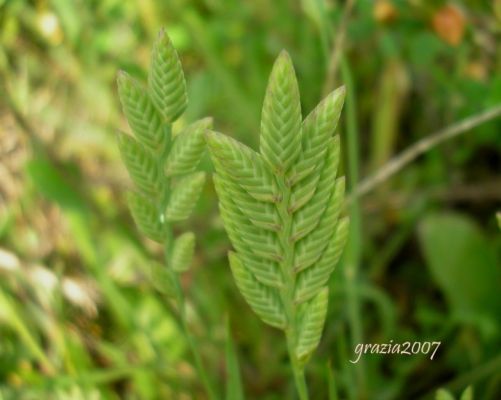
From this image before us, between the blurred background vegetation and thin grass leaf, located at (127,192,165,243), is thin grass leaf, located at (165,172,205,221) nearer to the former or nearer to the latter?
thin grass leaf, located at (127,192,165,243)

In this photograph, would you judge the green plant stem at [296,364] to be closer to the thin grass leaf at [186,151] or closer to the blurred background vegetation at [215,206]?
the thin grass leaf at [186,151]

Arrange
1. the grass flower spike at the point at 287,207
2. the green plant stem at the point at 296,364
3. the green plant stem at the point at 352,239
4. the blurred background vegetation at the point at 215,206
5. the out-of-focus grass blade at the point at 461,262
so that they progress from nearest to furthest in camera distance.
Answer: the grass flower spike at the point at 287,207 < the green plant stem at the point at 296,364 < the green plant stem at the point at 352,239 < the blurred background vegetation at the point at 215,206 < the out-of-focus grass blade at the point at 461,262

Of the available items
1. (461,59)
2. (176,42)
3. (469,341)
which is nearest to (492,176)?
(461,59)

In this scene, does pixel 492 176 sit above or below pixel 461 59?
below

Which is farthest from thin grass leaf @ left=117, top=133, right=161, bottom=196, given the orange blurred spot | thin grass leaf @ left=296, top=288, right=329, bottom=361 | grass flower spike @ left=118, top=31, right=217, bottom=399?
the orange blurred spot

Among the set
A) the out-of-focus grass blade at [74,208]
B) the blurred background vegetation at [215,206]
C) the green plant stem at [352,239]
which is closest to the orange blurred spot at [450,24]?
the blurred background vegetation at [215,206]

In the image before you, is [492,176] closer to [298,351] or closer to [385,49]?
[385,49]
